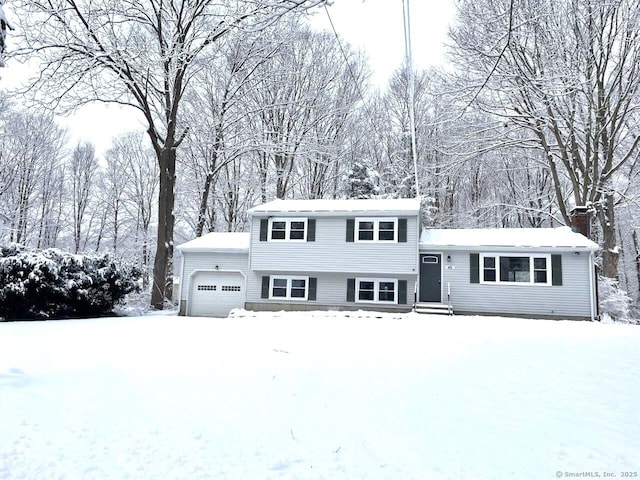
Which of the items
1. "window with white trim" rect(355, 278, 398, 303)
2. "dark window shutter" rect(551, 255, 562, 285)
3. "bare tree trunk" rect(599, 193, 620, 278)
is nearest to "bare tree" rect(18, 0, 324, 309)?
"window with white trim" rect(355, 278, 398, 303)

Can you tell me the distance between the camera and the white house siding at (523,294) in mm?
15180

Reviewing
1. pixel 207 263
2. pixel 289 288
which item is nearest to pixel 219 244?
pixel 207 263

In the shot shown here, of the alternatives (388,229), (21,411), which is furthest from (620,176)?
(21,411)

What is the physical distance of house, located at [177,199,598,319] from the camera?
15.4m

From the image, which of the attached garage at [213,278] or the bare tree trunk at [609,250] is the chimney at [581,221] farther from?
the attached garage at [213,278]

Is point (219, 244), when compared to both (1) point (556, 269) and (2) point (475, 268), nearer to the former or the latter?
(2) point (475, 268)

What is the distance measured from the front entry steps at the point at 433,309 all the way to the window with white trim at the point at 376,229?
2706mm

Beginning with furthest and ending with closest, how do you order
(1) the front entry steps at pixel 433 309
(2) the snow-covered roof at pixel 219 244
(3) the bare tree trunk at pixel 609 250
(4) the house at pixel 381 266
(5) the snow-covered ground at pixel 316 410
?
1. (2) the snow-covered roof at pixel 219 244
2. (3) the bare tree trunk at pixel 609 250
3. (4) the house at pixel 381 266
4. (1) the front entry steps at pixel 433 309
5. (5) the snow-covered ground at pixel 316 410

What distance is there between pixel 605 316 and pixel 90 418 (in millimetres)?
18353

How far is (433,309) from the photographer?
607 inches

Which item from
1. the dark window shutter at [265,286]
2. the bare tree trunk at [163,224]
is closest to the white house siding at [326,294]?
the dark window shutter at [265,286]

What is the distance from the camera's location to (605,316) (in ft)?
55.0

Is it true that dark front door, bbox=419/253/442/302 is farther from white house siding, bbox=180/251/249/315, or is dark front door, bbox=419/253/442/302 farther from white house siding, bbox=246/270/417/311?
white house siding, bbox=180/251/249/315

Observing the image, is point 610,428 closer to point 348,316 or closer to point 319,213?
point 348,316
